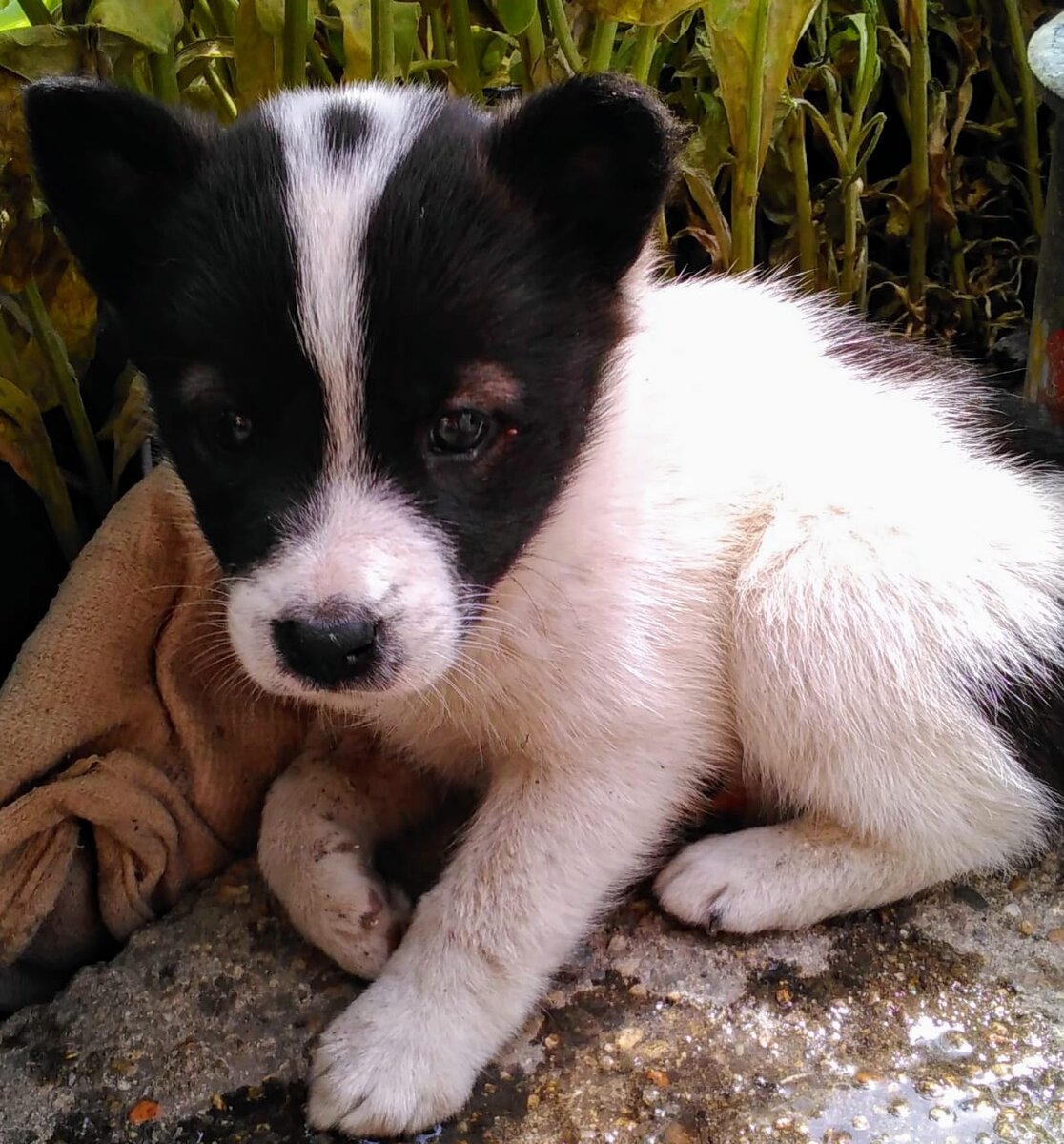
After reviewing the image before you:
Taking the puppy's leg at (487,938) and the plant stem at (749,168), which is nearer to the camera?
the puppy's leg at (487,938)

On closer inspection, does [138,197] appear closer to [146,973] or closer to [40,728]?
[40,728]

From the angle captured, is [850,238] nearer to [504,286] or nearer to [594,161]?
[594,161]

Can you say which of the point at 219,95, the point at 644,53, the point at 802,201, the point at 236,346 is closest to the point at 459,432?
the point at 236,346

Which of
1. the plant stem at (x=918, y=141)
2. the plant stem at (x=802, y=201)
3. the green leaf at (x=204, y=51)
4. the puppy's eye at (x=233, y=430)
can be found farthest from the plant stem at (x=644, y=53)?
the puppy's eye at (x=233, y=430)

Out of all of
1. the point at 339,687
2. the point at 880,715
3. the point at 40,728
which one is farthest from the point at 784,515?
the point at 40,728

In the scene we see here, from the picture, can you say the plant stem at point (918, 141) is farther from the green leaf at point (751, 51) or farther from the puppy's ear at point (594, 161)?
the puppy's ear at point (594, 161)

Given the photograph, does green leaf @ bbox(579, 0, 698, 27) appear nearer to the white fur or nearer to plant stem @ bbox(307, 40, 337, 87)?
the white fur
